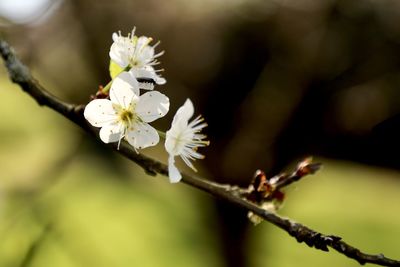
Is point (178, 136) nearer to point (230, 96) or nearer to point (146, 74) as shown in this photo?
point (146, 74)

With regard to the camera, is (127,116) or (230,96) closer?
(127,116)

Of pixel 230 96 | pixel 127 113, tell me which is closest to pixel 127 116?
pixel 127 113

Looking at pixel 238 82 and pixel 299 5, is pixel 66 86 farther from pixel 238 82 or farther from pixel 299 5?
pixel 299 5

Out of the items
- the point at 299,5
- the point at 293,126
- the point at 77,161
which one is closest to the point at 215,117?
the point at 293,126

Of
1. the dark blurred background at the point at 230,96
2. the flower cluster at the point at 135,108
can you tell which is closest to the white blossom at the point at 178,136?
the flower cluster at the point at 135,108

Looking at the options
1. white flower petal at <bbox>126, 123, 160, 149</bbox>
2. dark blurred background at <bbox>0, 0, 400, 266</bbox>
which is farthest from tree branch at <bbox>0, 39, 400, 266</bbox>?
dark blurred background at <bbox>0, 0, 400, 266</bbox>

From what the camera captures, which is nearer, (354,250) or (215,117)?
(354,250)
